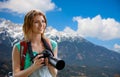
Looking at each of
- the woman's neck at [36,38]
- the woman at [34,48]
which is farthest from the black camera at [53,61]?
the woman's neck at [36,38]

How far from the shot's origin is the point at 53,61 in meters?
1.47

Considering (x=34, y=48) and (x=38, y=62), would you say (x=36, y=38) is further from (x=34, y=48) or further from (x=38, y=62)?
(x=38, y=62)

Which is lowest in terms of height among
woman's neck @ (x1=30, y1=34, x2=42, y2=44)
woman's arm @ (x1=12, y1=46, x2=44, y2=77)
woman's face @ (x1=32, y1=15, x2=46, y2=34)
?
woman's arm @ (x1=12, y1=46, x2=44, y2=77)

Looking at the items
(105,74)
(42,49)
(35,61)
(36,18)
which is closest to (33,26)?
(36,18)

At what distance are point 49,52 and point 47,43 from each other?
0.13m

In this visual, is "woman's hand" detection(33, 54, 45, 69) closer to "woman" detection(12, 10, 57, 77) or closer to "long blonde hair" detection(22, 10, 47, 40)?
"woman" detection(12, 10, 57, 77)

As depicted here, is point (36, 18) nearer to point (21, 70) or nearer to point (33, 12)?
point (33, 12)

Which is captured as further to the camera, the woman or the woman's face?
the woman's face

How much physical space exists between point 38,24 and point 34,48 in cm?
16

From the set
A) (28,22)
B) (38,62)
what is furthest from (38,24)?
(38,62)

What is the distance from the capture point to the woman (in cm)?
154

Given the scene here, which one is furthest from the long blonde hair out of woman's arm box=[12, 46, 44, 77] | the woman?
woman's arm box=[12, 46, 44, 77]

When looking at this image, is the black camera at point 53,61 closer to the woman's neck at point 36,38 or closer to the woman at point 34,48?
the woman at point 34,48

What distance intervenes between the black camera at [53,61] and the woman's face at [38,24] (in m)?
0.18
